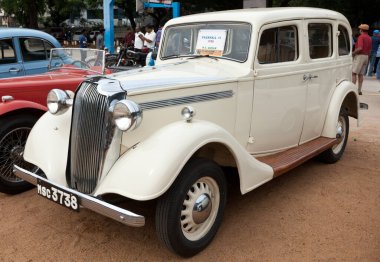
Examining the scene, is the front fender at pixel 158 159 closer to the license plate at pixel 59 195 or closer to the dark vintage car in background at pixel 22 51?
the license plate at pixel 59 195

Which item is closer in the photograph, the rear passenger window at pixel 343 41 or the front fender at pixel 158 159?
the front fender at pixel 158 159

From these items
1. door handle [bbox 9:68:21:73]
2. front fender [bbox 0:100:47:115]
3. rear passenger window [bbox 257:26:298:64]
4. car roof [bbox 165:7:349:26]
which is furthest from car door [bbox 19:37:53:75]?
rear passenger window [bbox 257:26:298:64]

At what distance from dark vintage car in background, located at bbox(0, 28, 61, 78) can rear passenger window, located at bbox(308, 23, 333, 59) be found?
4001mm

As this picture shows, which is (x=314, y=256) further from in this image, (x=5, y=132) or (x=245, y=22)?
(x=5, y=132)

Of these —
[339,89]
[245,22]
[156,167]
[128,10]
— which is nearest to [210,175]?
[156,167]

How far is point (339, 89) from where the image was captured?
4684mm

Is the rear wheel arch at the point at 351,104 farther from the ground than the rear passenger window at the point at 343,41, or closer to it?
closer to it

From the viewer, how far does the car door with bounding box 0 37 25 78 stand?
5.63 metres

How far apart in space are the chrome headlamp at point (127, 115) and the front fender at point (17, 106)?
171cm

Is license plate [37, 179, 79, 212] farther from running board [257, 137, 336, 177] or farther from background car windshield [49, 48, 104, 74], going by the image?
background car windshield [49, 48, 104, 74]

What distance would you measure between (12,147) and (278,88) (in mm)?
2724

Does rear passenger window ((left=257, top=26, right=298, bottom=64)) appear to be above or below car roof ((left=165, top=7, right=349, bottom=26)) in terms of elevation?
below

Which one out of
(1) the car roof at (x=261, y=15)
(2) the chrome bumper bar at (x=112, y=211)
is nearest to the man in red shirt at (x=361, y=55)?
(1) the car roof at (x=261, y=15)

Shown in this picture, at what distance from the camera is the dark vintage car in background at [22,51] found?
566 cm
